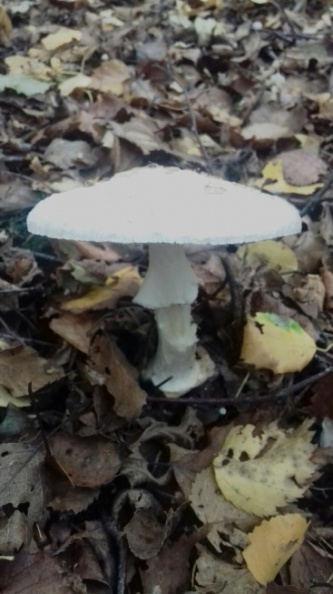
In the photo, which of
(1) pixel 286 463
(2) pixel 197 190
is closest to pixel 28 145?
(2) pixel 197 190

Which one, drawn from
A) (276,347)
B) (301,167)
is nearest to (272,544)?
(276,347)

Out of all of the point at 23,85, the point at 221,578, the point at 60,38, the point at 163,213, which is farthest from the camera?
the point at 60,38

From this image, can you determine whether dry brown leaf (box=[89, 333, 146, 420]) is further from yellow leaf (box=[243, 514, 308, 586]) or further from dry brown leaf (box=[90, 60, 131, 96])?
dry brown leaf (box=[90, 60, 131, 96])

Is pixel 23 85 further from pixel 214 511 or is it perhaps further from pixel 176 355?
pixel 214 511

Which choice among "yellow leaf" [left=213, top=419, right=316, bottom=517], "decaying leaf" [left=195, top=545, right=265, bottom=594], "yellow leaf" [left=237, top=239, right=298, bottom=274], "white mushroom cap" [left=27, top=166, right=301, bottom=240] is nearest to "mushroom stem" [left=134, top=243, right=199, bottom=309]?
"white mushroom cap" [left=27, top=166, right=301, bottom=240]

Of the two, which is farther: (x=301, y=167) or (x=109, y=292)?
(x=301, y=167)

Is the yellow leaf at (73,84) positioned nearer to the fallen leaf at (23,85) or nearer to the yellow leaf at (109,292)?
the fallen leaf at (23,85)
